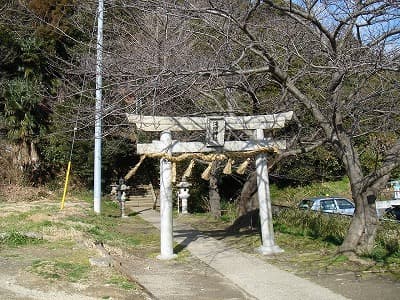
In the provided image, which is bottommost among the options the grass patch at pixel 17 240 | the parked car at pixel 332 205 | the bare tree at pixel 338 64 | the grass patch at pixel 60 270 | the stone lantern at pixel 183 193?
the grass patch at pixel 60 270

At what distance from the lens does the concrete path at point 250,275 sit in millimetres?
7580

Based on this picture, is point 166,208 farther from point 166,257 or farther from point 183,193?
point 183,193

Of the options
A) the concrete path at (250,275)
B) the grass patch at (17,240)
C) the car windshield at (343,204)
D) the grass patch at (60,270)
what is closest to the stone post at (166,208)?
the concrete path at (250,275)

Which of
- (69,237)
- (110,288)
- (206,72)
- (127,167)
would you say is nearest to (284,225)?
(69,237)

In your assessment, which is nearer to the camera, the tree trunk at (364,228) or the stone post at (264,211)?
the tree trunk at (364,228)

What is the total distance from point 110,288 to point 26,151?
20.8 m

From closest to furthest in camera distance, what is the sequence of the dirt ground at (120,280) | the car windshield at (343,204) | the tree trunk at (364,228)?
the dirt ground at (120,280), the tree trunk at (364,228), the car windshield at (343,204)

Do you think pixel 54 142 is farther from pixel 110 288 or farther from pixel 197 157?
pixel 110 288

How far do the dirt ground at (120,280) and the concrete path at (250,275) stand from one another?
0.57 feet

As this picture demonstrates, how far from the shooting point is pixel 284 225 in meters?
14.3

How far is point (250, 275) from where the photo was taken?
9.01 meters

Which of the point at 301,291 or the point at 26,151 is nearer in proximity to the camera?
the point at 301,291

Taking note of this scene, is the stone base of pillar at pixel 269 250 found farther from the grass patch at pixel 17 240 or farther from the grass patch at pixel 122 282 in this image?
the grass patch at pixel 17 240

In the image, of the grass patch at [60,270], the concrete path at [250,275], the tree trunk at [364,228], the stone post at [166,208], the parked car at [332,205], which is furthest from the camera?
the parked car at [332,205]
